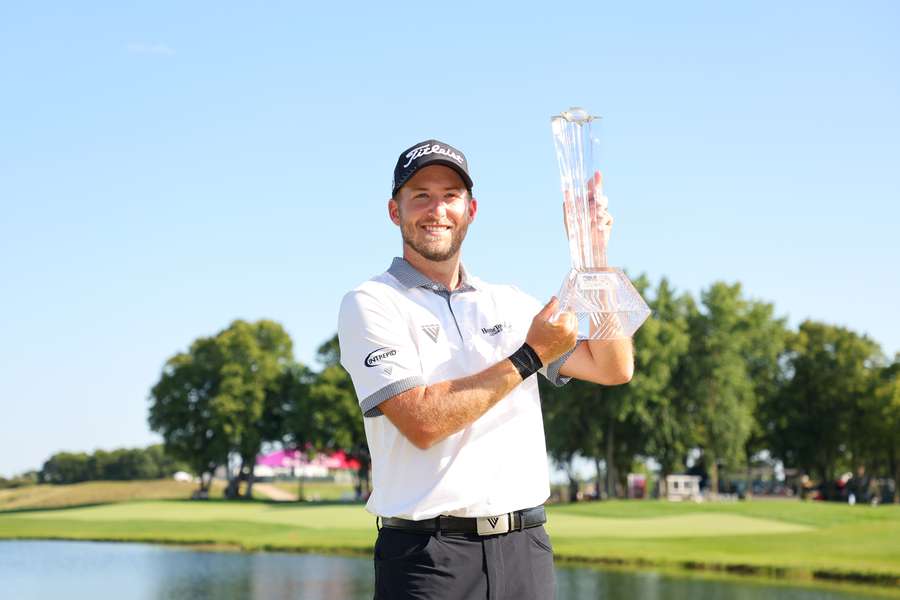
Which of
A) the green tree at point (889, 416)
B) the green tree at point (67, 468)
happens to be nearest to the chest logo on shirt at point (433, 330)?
the green tree at point (889, 416)

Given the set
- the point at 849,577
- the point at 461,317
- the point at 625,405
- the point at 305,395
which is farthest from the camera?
the point at 305,395

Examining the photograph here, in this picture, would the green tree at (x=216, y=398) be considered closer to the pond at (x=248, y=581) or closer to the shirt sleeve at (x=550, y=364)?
the pond at (x=248, y=581)

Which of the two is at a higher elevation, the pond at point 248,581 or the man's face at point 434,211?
the man's face at point 434,211

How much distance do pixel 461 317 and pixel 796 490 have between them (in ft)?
272

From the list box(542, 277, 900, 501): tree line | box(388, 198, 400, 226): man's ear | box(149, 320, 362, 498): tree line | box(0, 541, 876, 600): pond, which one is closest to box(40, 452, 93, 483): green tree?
box(149, 320, 362, 498): tree line

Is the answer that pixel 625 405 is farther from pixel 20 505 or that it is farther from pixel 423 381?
pixel 423 381

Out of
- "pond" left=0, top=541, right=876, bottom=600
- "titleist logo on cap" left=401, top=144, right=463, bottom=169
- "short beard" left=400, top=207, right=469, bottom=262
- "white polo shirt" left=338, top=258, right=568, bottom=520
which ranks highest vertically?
"titleist logo on cap" left=401, top=144, right=463, bottom=169

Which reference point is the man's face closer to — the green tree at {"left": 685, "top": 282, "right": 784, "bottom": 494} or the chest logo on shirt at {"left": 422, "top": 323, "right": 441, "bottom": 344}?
the chest logo on shirt at {"left": 422, "top": 323, "right": 441, "bottom": 344}

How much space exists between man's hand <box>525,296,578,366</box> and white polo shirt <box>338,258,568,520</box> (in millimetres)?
266

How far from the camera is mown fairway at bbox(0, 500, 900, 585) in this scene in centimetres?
2689

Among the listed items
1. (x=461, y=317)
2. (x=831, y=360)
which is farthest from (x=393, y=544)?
Answer: (x=831, y=360)

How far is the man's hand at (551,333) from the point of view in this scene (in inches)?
132

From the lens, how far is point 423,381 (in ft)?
11.4

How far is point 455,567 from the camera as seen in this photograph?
3484mm
